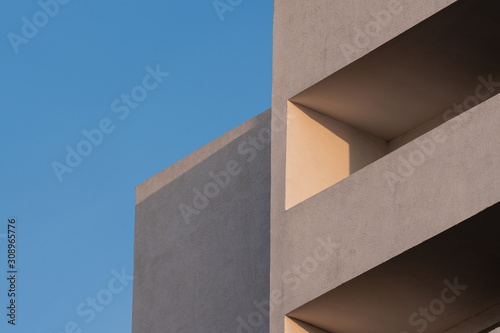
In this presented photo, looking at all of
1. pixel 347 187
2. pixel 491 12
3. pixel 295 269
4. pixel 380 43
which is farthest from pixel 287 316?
pixel 491 12

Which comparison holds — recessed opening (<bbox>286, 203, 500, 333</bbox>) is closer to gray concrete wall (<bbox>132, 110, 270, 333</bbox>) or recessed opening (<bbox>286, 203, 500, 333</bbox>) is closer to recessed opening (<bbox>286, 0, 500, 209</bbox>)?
recessed opening (<bbox>286, 0, 500, 209</bbox>)

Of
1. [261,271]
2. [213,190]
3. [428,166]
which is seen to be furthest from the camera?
[213,190]

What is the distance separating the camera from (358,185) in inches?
448

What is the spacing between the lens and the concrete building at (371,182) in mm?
10508

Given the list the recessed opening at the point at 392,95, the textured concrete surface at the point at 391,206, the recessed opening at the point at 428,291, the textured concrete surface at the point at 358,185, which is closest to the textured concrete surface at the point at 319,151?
the recessed opening at the point at 392,95

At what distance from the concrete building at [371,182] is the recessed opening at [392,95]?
20 millimetres

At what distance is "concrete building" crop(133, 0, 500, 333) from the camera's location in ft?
34.5

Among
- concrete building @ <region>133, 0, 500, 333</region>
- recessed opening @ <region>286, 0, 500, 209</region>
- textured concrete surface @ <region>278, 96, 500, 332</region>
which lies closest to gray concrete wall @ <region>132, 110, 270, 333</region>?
concrete building @ <region>133, 0, 500, 333</region>

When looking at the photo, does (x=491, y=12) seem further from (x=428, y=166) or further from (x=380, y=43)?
(x=428, y=166)

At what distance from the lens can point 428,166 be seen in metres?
10.6

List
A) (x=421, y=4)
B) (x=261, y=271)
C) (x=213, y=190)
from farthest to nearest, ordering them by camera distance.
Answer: (x=213, y=190) → (x=261, y=271) → (x=421, y=4)

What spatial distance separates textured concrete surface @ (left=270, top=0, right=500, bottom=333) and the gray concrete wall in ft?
7.32

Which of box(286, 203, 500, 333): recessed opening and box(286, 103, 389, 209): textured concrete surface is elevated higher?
box(286, 103, 389, 209): textured concrete surface

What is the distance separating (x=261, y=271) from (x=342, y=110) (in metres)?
2.83
